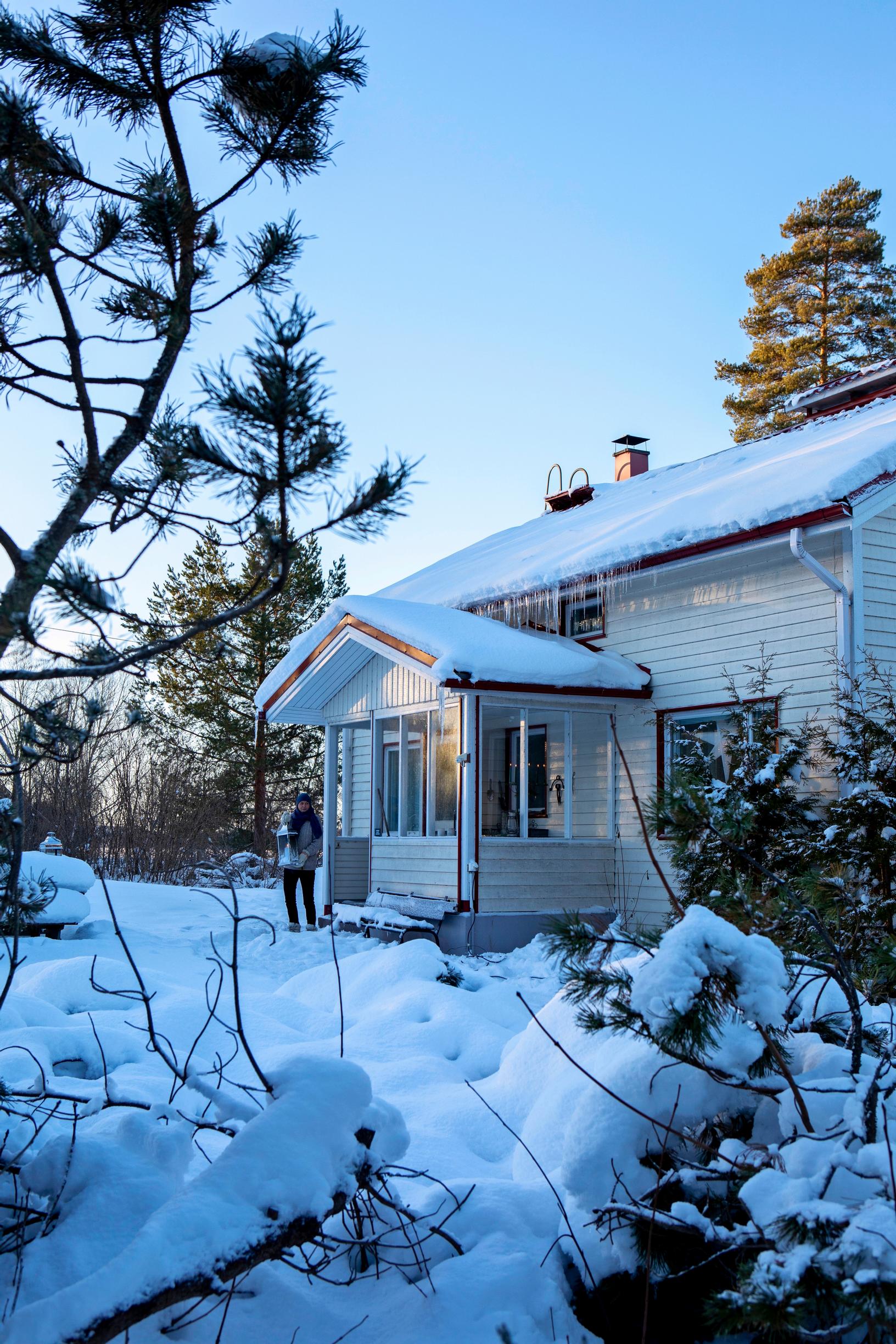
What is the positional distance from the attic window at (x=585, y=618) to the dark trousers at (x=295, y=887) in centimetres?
435

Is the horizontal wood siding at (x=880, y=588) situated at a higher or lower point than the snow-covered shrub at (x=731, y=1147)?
higher

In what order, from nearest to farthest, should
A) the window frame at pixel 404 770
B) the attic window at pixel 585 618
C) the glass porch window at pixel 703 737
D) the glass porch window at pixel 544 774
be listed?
the glass porch window at pixel 703 737 < the glass porch window at pixel 544 774 < the window frame at pixel 404 770 < the attic window at pixel 585 618

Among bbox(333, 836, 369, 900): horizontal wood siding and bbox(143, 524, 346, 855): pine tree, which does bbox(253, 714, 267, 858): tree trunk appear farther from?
bbox(333, 836, 369, 900): horizontal wood siding

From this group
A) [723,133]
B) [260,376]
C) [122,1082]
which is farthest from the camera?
[723,133]

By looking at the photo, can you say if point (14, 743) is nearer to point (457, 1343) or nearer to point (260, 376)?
point (260, 376)

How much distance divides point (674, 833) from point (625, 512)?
438 inches

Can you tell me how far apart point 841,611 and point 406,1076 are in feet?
20.5

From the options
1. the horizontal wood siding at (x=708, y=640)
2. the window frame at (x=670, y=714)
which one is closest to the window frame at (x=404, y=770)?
the horizontal wood siding at (x=708, y=640)

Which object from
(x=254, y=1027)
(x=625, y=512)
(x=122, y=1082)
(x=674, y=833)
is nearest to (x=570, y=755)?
(x=625, y=512)

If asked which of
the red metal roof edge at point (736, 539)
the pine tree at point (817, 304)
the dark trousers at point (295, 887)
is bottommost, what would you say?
the dark trousers at point (295, 887)

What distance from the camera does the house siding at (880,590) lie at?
9492 mm

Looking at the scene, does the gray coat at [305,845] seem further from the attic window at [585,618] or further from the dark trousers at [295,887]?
the attic window at [585,618]

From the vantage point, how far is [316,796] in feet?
90.2

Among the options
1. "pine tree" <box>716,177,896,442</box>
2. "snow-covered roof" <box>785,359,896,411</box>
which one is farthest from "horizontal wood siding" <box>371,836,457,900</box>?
"pine tree" <box>716,177,896,442</box>
